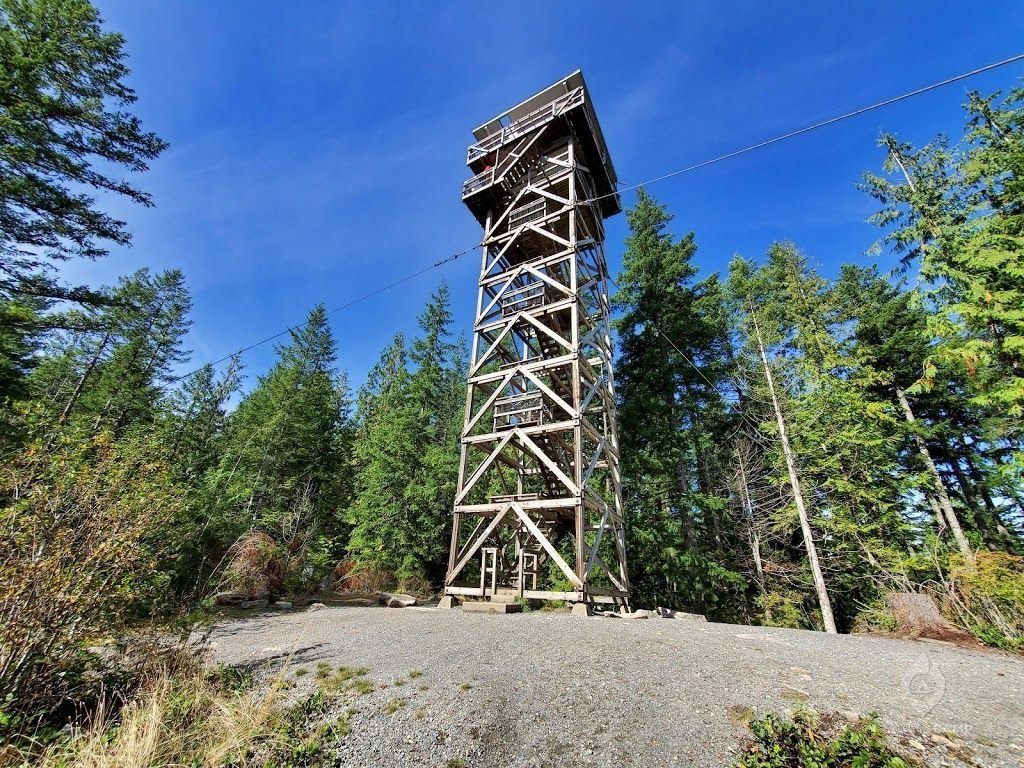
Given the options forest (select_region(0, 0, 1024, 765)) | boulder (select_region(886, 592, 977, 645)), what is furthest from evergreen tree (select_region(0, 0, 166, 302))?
boulder (select_region(886, 592, 977, 645))

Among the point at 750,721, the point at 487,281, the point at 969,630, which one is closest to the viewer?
the point at 750,721

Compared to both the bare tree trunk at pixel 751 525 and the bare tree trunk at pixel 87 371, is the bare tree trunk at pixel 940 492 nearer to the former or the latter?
the bare tree trunk at pixel 751 525

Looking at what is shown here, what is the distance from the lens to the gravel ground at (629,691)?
2.59 meters

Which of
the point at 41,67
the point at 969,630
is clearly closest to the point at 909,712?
the point at 969,630

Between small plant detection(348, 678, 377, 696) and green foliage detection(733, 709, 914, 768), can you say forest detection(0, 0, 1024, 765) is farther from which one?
green foliage detection(733, 709, 914, 768)

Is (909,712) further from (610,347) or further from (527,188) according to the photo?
(527,188)

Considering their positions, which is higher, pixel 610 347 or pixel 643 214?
pixel 643 214

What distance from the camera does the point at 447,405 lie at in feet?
68.0

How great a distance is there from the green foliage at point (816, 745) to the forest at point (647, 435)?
5.05m

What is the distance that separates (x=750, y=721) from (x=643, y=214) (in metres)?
19.4

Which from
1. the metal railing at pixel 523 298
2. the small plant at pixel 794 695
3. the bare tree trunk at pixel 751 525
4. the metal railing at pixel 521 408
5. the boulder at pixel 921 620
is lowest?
the small plant at pixel 794 695

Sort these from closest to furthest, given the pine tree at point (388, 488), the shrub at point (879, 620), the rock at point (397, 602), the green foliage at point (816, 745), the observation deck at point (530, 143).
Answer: the green foliage at point (816, 745) → the shrub at point (879, 620) → the rock at point (397, 602) → the observation deck at point (530, 143) → the pine tree at point (388, 488)

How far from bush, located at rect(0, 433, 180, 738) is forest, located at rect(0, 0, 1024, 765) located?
0.07 feet

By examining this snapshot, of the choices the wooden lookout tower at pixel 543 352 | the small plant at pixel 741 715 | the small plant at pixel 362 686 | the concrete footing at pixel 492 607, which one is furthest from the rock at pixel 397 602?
the small plant at pixel 741 715
